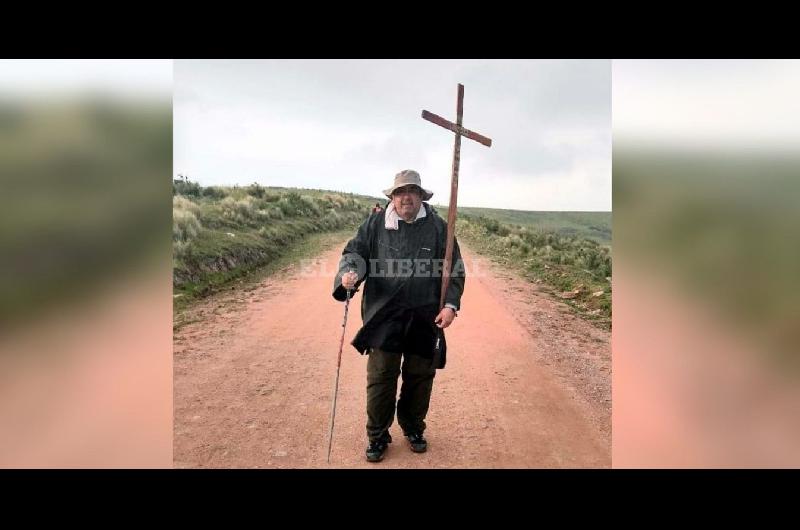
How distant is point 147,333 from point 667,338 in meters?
2.86

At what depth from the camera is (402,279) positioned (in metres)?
3.51

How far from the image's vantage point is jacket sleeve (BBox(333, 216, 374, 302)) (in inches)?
137

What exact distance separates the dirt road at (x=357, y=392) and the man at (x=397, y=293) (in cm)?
59

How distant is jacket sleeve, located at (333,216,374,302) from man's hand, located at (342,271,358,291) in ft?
0.20

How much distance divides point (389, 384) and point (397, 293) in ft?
2.24

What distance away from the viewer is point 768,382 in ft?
8.36

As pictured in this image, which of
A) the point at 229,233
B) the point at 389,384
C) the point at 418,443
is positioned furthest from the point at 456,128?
the point at 229,233

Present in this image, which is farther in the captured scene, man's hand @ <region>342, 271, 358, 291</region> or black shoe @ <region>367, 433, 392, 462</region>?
black shoe @ <region>367, 433, 392, 462</region>

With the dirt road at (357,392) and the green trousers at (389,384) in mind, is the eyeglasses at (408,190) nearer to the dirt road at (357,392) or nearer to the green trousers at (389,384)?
the green trousers at (389,384)

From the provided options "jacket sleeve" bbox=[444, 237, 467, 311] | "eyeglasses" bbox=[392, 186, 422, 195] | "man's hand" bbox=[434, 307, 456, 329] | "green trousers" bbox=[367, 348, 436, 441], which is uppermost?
"eyeglasses" bbox=[392, 186, 422, 195]

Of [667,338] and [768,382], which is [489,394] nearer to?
[667,338]

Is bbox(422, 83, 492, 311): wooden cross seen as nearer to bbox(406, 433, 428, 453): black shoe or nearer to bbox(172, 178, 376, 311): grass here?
bbox(406, 433, 428, 453): black shoe

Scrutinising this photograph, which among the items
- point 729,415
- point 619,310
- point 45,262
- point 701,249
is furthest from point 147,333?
point 729,415

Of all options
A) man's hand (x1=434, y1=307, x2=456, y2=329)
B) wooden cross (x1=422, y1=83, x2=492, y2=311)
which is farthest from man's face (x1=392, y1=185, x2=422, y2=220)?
man's hand (x1=434, y1=307, x2=456, y2=329)
